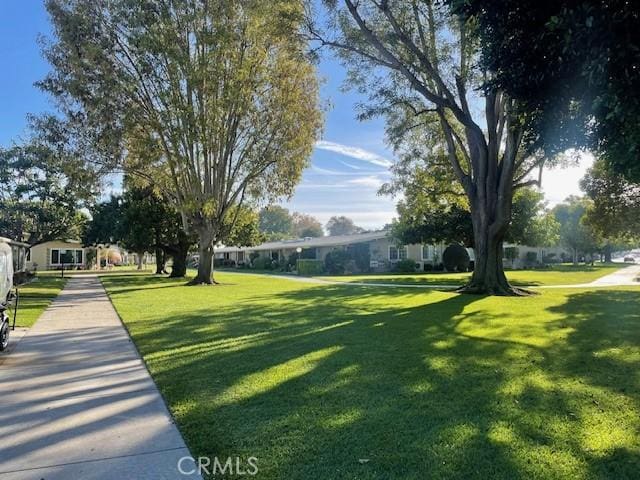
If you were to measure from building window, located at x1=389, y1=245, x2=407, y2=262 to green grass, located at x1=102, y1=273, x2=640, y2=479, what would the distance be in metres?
30.0

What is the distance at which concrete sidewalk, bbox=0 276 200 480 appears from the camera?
11.7 feet

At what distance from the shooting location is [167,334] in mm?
9258

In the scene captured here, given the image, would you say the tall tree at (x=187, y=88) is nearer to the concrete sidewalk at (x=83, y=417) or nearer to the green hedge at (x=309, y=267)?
the green hedge at (x=309, y=267)

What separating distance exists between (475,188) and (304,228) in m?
108

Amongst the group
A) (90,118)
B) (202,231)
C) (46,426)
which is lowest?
(46,426)

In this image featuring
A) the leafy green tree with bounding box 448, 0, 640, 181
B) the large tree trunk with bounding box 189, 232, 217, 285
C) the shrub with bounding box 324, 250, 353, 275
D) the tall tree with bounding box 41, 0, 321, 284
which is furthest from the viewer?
the shrub with bounding box 324, 250, 353, 275

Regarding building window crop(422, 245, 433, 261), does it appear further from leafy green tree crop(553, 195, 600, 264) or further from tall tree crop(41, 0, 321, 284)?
leafy green tree crop(553, 195, 600, 264)

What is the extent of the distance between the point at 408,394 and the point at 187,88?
20.5m

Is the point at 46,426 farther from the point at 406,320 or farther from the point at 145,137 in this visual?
the point at 145,137

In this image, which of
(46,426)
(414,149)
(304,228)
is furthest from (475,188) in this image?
(304,228)

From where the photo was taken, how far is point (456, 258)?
37125 mm

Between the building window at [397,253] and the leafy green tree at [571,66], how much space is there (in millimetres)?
35418

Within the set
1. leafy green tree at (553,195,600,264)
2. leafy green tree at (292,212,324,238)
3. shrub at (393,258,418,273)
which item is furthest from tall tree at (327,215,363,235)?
shrub at (393,258,418,273)

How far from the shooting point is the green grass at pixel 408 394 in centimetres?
360
